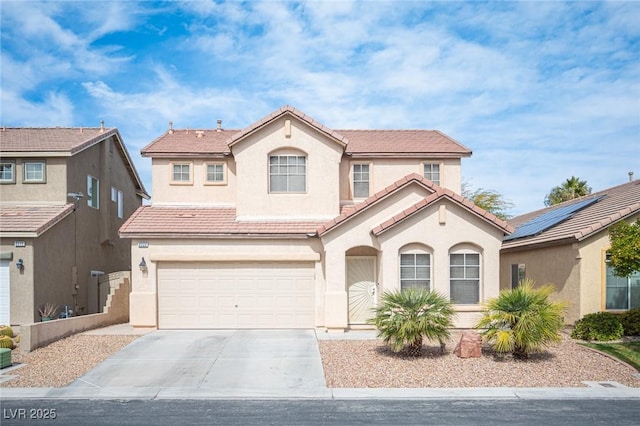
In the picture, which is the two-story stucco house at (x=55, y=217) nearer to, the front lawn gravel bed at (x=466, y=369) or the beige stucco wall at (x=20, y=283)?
the beige stucco wall at (x=20, y=283)

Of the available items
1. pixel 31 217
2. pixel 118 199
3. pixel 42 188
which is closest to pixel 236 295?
pixel 31 217

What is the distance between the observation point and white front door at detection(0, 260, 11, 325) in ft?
59.5

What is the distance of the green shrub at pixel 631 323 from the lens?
1623cm

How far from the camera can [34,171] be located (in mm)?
20828

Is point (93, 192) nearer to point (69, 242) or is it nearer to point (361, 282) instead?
point (69, 242)

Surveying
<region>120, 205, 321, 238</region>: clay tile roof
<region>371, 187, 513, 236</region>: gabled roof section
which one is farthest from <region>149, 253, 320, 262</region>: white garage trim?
<region>371, 187, 513, 236</region>: gabled roof section

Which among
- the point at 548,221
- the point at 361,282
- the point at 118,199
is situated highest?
the point at 118,199

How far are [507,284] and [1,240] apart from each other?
19.5 metres

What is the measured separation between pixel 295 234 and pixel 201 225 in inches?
129

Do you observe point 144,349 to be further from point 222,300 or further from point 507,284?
point 507,284

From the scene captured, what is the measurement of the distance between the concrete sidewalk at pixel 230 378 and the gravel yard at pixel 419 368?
1.30ft

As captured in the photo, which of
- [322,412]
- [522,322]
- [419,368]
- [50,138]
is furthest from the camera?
[50,138]

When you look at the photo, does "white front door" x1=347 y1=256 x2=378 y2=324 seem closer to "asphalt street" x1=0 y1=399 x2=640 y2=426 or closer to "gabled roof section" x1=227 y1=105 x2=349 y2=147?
"gabled roof section" x1=227 y1=105 x2=349 y2=147

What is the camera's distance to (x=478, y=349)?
45.8ft
